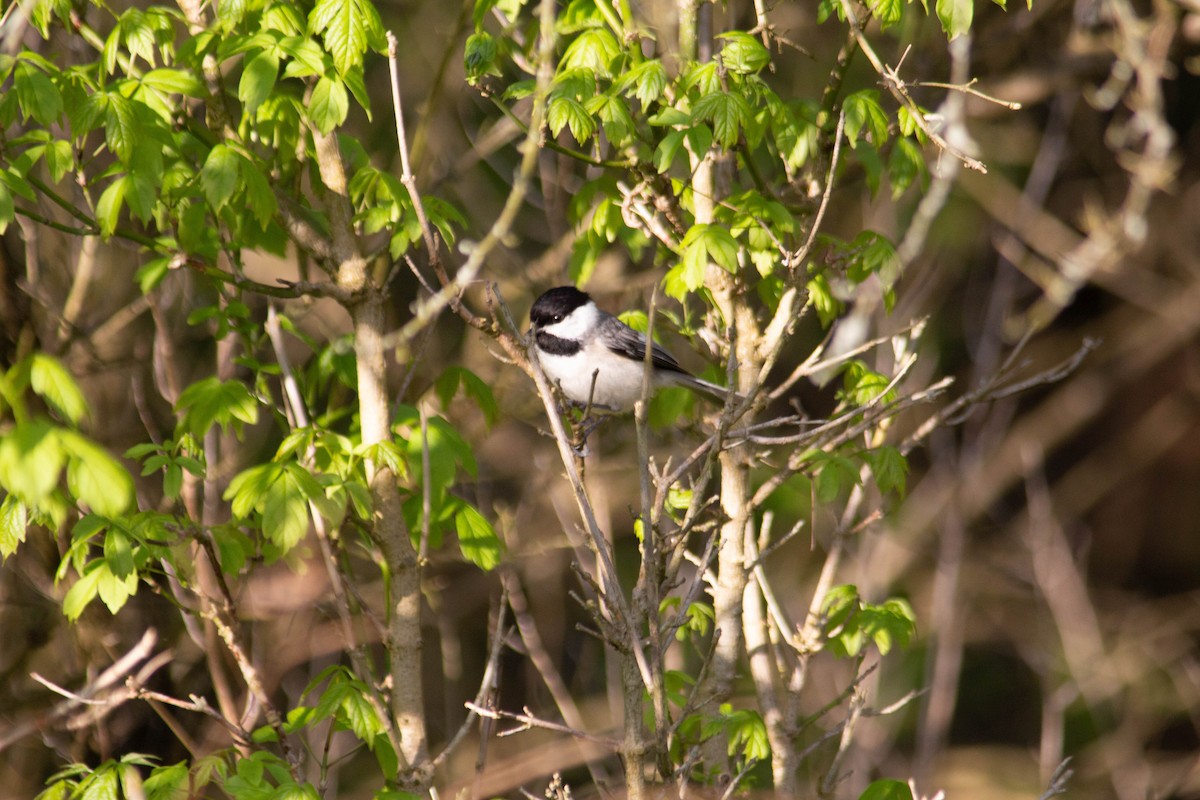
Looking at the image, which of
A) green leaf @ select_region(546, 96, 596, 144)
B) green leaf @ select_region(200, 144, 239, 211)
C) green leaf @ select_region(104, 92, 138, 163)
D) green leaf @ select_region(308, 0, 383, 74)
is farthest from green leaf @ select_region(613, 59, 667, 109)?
green leaf @ select_region(104, 92, 138, 163)

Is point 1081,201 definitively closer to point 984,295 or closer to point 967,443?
point 984,295

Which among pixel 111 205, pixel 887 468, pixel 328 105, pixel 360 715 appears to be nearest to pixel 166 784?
pixel 360 715

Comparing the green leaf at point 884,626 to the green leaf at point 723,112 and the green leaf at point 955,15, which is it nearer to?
the green leaf at point 723,112

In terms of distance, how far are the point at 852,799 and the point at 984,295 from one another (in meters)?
4.45

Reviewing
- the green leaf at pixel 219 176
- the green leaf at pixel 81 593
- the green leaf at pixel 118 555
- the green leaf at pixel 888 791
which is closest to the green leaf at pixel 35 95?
the green leaf at pixel 219 176

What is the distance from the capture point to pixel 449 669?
5711mm

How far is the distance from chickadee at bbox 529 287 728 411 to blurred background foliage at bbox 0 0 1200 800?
555mm

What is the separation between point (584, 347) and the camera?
15.3 ft

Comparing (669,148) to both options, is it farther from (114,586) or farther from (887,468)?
(114,586)

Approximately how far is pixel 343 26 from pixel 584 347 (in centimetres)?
203

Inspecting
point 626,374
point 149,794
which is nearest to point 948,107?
point 626,374

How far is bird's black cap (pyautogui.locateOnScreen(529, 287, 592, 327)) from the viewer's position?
455 centimetres

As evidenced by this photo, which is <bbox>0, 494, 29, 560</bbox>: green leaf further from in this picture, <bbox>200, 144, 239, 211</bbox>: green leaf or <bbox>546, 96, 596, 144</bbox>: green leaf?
<bbox>546, 96, 596, 144</bbox>: green leaf

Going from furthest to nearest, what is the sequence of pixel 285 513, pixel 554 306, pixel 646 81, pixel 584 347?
pixel 584 347 < pixel 554 306 < pixel 646 81 < pixel 285 513
